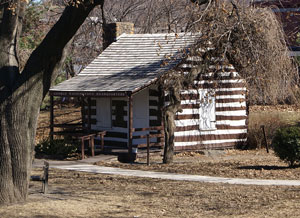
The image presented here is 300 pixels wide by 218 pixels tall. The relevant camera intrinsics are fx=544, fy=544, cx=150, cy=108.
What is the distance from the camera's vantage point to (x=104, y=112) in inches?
898

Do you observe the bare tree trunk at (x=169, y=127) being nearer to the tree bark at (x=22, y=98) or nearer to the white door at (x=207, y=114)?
the white door at (x=207, y=114)

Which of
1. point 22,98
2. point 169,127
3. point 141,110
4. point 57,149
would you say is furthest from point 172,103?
point 22,98

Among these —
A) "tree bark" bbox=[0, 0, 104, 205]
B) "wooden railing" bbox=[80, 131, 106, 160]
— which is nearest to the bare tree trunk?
"wooden railing" bbox=[80, 131, 106, 160]

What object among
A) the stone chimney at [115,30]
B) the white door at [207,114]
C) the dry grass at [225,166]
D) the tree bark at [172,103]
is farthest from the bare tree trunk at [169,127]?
the stone chimney at [115,30]

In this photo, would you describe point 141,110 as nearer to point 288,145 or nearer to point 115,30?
point 115,30

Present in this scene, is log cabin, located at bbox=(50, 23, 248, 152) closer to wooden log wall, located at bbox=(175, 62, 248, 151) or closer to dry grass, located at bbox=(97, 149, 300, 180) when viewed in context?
wooden log wall, located at bbox=(175, 62, 248, 151)

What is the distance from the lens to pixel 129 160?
20016 mm

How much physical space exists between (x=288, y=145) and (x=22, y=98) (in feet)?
28.2

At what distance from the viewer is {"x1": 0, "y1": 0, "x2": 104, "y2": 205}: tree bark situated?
11039 millimetres

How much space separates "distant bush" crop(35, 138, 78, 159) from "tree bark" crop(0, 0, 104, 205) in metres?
9.46

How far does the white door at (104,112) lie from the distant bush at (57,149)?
72.1 inches

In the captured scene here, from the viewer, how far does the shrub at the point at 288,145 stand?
53.3ft

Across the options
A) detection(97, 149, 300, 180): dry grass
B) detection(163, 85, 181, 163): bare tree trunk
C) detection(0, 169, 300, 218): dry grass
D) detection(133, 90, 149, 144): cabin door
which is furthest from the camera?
detection(133, 90, 149, 144): cabin door

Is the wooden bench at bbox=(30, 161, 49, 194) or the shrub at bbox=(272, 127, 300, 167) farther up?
the shrub at bbox=(272, 127, 300, 167)
